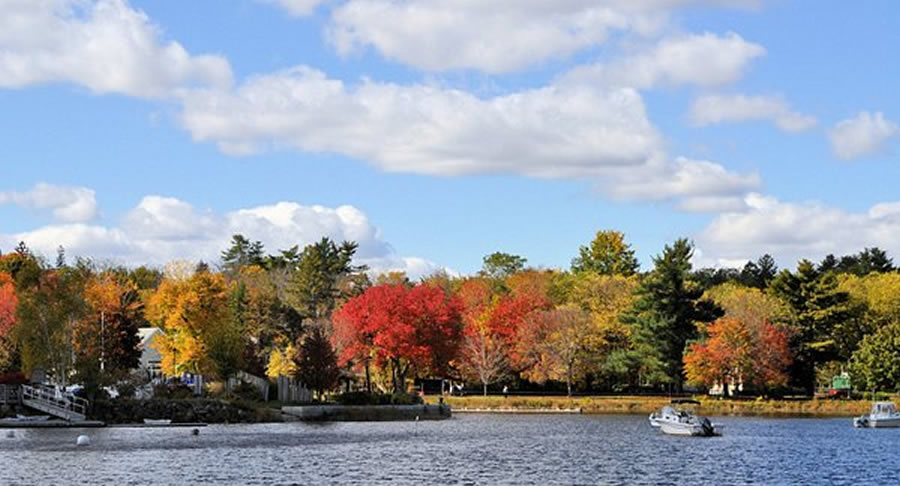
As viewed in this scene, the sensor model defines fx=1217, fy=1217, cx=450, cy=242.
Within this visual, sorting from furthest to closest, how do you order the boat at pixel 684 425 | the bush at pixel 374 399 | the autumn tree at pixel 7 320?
the bush at pixel 374 399
the autumn tree at pixel 7 320
the boat at pixel 684 425

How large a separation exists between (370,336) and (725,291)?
5432 centimetres

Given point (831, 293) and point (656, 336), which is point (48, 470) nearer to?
point (656, 336)

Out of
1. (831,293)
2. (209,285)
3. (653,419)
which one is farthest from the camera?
(831,293)

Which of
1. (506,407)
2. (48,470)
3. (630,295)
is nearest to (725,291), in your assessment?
(630,295)

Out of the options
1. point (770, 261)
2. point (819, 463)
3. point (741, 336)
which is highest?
point (770, 261)

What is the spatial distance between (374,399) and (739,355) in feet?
114

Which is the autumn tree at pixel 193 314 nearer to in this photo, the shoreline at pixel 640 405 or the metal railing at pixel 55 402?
the metal railing at pixel 55 402

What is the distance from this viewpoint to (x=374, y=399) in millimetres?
89875

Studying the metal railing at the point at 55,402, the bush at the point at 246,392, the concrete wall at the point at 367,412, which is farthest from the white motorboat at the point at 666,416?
the metal railing at the point at 55,402

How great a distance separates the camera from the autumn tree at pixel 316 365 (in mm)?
89188

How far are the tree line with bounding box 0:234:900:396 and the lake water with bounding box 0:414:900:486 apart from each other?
1311 centimetres

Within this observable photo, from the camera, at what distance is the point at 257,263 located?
185 metres

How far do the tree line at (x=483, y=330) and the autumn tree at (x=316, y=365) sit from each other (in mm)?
114

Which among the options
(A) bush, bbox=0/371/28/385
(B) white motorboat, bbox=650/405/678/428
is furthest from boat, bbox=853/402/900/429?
(A) bush, bbox=0/371/28/385
